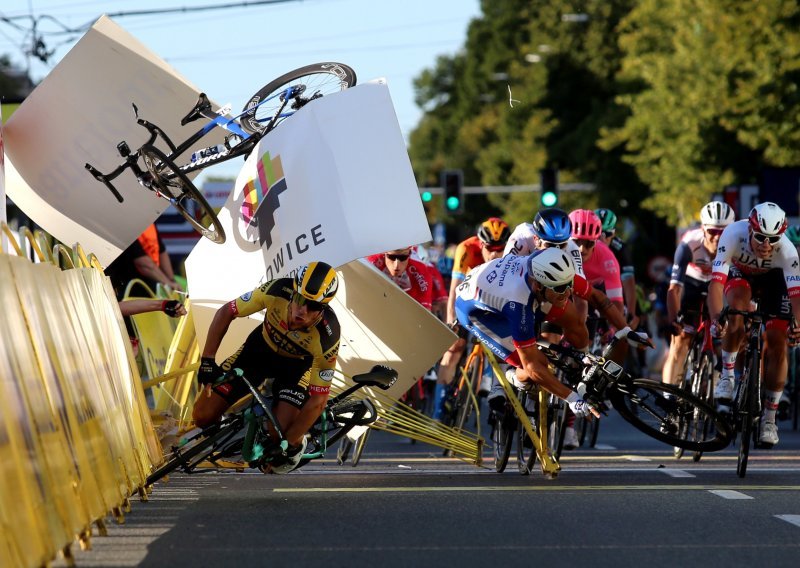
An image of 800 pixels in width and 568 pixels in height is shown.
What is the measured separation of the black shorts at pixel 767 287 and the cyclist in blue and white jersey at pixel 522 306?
4.69ft

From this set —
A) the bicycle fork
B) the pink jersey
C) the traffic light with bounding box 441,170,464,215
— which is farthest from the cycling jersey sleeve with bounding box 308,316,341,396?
the traffic light with bounding box 441,170,464,215

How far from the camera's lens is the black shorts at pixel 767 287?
12141 mm

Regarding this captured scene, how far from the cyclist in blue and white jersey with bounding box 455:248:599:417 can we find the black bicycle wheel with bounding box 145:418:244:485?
Result: 83.3 inches

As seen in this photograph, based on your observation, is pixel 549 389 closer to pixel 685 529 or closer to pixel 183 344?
pixel 685 529

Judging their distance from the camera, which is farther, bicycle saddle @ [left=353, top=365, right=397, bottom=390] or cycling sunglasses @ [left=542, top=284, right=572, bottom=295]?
cycling sunglasses @ [left=542, top=284, right=572, bottom=295]

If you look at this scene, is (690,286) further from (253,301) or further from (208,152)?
(253,301)

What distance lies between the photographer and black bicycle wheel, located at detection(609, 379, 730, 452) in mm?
10672

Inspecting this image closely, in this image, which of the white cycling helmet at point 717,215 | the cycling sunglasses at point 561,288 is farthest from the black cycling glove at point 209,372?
the white cycling helmet at point 717,215

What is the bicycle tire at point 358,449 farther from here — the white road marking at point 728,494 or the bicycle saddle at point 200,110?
the white road marking at point 728,494

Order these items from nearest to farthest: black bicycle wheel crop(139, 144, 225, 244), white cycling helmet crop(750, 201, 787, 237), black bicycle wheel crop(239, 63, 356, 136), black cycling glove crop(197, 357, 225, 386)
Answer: black cycling glove crop(197, 357, 225, 386) < white cycling helmet crop(750, 201, 787, 237) < black bicycle wheel crop(139, 144, 225, 244) < black bicycle wheel crop(239, 63, 356, 136)

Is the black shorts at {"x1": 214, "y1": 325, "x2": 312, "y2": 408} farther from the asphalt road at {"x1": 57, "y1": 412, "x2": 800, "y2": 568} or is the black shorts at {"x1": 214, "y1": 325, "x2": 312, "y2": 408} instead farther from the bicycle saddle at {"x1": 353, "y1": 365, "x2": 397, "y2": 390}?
the asphalt road at {"x1": 57, "y1": 412, "x2": 800, "y2": 568}

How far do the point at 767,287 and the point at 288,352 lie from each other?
400 cm

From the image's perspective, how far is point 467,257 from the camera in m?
14.4

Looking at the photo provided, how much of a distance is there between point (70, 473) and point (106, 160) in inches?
258
